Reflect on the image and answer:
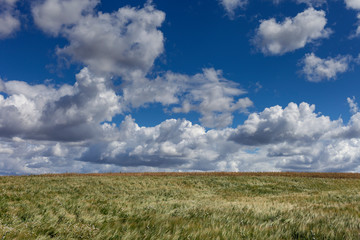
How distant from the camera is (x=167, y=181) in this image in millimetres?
39281

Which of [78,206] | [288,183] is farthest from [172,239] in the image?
[288,183]

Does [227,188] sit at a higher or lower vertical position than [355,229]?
lower

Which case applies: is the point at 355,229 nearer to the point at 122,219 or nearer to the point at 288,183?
the point at 122,219

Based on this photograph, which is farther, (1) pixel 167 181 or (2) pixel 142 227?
(1) pixel 167 181

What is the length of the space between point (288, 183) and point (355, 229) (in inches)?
1432

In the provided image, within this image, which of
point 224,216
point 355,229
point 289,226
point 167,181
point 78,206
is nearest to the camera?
point 355,229

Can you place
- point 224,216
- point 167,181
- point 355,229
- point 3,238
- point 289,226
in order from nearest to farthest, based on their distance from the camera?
point 3,238 < point 355,229 < point 289,226 < point 224,216 < point 167,181

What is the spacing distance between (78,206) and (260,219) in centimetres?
698

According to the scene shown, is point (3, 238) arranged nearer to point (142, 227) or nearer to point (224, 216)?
point (142, 227)

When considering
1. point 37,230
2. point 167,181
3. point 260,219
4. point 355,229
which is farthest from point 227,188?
point 37,230

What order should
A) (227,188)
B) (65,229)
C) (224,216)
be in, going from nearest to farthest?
(65,229) → (224,216) → (227,188)

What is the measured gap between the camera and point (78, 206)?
1028 centimetres

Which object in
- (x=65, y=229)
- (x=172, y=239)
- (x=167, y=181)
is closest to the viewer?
(x=172, y=239)

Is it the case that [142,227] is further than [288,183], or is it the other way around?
[288,183]
